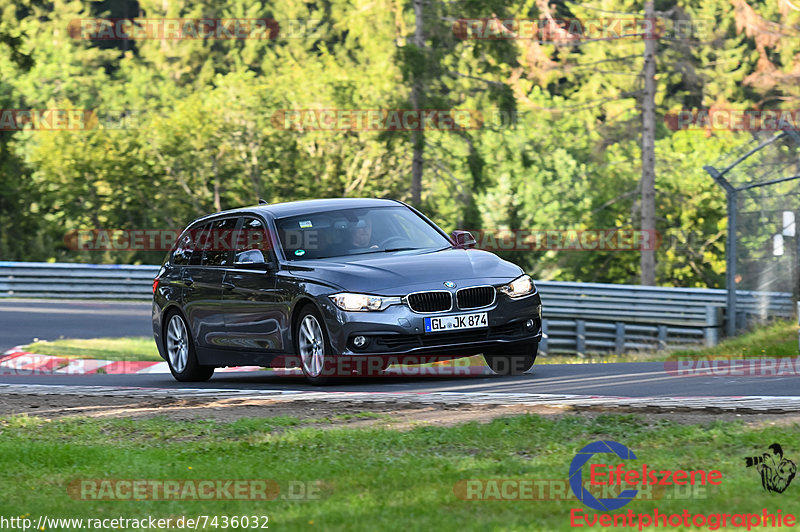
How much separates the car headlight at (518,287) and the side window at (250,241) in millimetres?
2293

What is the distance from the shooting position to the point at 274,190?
4706 centimetres

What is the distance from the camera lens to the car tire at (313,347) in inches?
448

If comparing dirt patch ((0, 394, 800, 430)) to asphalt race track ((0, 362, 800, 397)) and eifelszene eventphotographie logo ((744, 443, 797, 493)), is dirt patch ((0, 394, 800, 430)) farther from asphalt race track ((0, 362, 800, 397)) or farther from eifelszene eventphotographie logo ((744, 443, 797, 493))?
eifelszene eventphotographie logo ((744, 443, 797, 493))

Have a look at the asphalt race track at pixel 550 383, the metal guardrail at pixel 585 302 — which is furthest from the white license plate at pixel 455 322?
the metal guardrail at pixel 585 302

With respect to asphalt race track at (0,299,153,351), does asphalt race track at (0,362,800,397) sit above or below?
above

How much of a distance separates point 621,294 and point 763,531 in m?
25.7

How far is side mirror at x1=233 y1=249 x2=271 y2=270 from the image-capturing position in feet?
40.3

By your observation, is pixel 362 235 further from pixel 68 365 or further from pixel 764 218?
pixel 764 218

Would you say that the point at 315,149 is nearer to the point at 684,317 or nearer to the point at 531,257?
the point at 531,257

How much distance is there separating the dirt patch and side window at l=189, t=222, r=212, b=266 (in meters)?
2.49

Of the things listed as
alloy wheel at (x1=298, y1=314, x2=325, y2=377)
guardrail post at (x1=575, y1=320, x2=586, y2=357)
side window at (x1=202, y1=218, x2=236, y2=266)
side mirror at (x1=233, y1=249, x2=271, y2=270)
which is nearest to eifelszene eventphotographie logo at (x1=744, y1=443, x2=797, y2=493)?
alloy wheel at (x1=298, y1=314, x2=325, y2=377)

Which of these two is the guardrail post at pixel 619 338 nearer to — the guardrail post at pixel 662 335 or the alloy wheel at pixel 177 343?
the guardrail post at pixel 662 335

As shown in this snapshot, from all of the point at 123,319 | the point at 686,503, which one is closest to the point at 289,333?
the point at 686,503

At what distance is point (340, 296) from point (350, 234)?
1313mm
